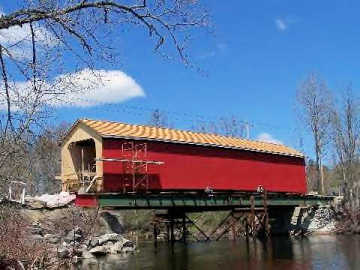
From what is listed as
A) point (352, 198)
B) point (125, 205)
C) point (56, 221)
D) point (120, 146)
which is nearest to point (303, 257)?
point (125, 205)

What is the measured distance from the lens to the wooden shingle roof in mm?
25078

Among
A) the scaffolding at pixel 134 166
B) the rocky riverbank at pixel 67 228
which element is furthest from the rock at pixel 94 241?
the scaffolding at pixel 134 166

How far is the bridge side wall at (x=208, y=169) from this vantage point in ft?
80.1

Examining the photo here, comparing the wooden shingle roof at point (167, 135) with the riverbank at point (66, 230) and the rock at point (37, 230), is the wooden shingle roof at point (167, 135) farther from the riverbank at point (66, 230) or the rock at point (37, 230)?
the rock at point (37, 230)

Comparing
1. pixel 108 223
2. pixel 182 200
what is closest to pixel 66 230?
pixel 182 200

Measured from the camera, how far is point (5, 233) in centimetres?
1391

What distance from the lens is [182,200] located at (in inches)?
1035

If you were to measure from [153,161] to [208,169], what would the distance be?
4410 millimetres

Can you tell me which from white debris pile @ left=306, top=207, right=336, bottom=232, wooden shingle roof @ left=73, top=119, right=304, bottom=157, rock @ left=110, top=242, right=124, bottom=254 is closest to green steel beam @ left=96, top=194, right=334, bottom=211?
wooden shingle roof @ left=73, top=119, right=304, bottom=157

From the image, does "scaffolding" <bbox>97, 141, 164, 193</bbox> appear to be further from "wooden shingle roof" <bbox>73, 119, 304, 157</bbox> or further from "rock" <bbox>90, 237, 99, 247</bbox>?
"rock" <bbox>90, 237, 99, 247</bbox>

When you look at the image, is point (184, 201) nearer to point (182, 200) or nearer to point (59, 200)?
point (182, 200)

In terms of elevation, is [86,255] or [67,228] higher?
[67,228]

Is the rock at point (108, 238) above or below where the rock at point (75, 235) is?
below

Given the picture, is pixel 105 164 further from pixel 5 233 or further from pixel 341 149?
pixel 341 149
